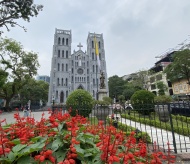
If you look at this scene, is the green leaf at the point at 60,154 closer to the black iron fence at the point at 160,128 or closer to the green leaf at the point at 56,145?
the green leaf at the point at 56,145

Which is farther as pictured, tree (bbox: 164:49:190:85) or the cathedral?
the cathedral

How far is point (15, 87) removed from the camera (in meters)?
34.1

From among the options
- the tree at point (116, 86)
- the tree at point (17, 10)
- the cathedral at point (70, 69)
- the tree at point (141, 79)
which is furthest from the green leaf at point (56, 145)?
the tree at point (116, 86)

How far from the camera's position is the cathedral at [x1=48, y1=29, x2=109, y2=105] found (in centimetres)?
4603

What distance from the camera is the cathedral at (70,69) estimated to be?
46.0 m

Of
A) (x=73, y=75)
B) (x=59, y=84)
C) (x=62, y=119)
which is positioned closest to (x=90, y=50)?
(x=73, y=75)

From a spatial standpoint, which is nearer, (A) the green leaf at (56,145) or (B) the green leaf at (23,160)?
(B) the green leaf at (23,160)

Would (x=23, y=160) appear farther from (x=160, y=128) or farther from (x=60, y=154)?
(x=160, y=128)

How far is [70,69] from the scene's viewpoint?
4816 centimetres

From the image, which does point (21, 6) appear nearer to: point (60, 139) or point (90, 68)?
point (60, 139)

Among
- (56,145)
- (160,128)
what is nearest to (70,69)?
(160,128)

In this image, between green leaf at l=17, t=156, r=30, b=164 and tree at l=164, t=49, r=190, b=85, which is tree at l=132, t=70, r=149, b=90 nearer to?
tree at l=164, t=49, r=190, b=85

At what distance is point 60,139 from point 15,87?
37.5m

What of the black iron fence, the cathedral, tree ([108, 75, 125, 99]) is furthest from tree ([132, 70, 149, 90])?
the black iron fence
